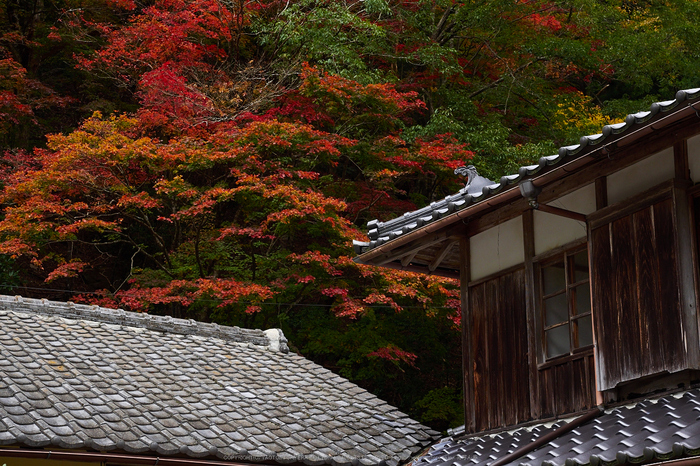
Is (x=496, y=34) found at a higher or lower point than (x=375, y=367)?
higher

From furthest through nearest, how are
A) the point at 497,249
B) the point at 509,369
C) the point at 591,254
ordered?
the point at 497,249
the point at 509,369
the point at 591,254

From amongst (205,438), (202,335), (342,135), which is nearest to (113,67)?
(342,135)

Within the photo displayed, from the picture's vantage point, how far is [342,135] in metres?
19.0

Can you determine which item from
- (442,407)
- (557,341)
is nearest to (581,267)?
(557,341)

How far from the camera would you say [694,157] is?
263 inches

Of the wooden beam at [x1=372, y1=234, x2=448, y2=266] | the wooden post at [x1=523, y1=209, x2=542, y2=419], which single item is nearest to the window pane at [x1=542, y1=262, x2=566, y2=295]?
the wooden post at [x1=523, y1=209, x2=542, y2=419]

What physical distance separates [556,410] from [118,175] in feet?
44.7

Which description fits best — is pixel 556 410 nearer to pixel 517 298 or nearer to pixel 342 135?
pixel 517 298

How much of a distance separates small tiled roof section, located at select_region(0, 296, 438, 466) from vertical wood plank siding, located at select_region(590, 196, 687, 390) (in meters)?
4.41

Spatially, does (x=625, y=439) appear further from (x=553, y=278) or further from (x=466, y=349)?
(x=466, y=349)

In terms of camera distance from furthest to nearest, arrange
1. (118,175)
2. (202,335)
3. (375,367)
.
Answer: (375,367) → (118,175) → (202,335)

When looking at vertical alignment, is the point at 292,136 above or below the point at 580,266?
above

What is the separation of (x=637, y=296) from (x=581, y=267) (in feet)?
4.65

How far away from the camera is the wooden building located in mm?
6555
